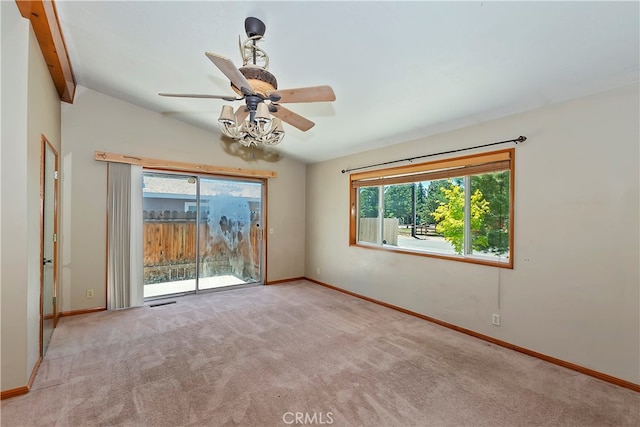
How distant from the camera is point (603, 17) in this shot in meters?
1.76

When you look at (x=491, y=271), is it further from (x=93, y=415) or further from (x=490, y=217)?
(x=93, y=415)

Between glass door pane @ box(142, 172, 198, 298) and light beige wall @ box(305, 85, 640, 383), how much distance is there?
12.8 feet

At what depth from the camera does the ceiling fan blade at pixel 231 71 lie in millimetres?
1510

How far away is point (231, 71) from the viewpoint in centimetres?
164

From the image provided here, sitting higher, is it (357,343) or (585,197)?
(585,197)

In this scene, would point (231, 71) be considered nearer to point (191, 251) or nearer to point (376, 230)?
point (376, 230)

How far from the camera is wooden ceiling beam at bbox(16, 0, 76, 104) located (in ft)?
7.00

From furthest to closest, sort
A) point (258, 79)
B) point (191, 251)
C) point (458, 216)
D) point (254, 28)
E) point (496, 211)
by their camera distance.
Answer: point (191, 251) → point (458, 216) → point (496, 211) → point (254, 28) → point (258, 79)

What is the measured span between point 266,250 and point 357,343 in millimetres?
2976

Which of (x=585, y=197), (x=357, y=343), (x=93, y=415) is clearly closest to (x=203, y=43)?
(x=93, y=415)

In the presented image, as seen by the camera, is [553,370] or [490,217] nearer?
[553,370]

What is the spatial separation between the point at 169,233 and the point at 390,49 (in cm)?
422
